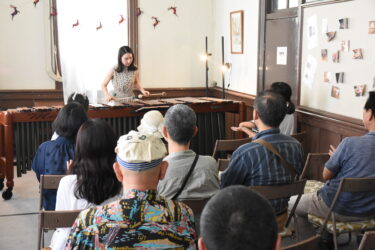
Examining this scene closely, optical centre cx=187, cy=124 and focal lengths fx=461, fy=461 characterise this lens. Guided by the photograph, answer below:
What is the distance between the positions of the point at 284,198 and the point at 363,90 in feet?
5.64

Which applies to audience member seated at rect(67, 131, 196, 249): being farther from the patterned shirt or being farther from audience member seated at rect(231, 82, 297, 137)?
audience member seated at rect(231, 82, 297, 137)

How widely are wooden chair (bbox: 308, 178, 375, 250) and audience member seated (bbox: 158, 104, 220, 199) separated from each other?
2.54 ft

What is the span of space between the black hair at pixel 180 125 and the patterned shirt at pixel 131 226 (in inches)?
34.7

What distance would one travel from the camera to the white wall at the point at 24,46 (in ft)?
22.0

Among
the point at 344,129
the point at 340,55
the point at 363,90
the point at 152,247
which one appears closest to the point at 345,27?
the point at 340,55

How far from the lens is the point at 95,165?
2.34m

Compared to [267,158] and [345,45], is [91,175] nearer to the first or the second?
[267,158]

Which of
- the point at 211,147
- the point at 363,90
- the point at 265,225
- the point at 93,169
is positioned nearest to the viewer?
the point at 265,225

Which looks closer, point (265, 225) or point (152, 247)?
point (265, 225)

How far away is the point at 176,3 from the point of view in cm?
747

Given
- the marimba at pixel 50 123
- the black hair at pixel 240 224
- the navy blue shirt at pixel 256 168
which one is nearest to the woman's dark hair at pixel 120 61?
the marimba at pixel 50 123

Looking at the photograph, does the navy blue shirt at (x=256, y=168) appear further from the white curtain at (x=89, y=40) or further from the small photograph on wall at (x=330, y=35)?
the white curtain at (x=89, y=40)

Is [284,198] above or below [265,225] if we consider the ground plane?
below

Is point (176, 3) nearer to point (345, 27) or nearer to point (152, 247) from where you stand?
point (345, 27)
